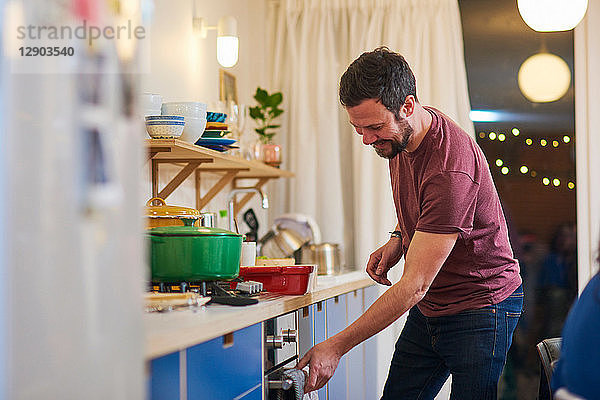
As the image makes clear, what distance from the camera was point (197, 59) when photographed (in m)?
3.12

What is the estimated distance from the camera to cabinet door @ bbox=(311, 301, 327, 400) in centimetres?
232

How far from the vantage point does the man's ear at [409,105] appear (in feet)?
6.46

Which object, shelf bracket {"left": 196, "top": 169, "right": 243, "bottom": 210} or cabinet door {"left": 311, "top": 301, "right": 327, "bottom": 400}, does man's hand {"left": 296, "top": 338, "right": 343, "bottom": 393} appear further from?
shelf bracket {"left": 196, "top": 169, "right": 243, "bottom": 210}

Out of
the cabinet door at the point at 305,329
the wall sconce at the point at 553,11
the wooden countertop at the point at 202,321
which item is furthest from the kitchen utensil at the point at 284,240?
the wall sconce at the point at 553,11

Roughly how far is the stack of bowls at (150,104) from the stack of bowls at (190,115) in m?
0.06

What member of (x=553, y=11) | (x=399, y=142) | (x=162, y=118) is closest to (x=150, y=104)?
(x=162, y=118)

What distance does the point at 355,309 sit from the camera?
9.76 feet

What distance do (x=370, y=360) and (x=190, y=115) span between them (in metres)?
1.46

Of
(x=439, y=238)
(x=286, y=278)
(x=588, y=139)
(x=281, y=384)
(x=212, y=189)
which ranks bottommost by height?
(x=281, y=384)

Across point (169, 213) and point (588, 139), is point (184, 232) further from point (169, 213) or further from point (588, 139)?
point (588, 139)

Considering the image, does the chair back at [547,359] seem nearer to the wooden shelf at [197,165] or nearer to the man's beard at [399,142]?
the man's beard at [399,142]

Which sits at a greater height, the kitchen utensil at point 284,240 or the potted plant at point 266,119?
the potted plant at point 266,119

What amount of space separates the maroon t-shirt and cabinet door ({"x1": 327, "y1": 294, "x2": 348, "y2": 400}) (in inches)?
19.2

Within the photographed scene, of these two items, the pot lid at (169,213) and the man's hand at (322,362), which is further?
the pot lid at (169,213)
